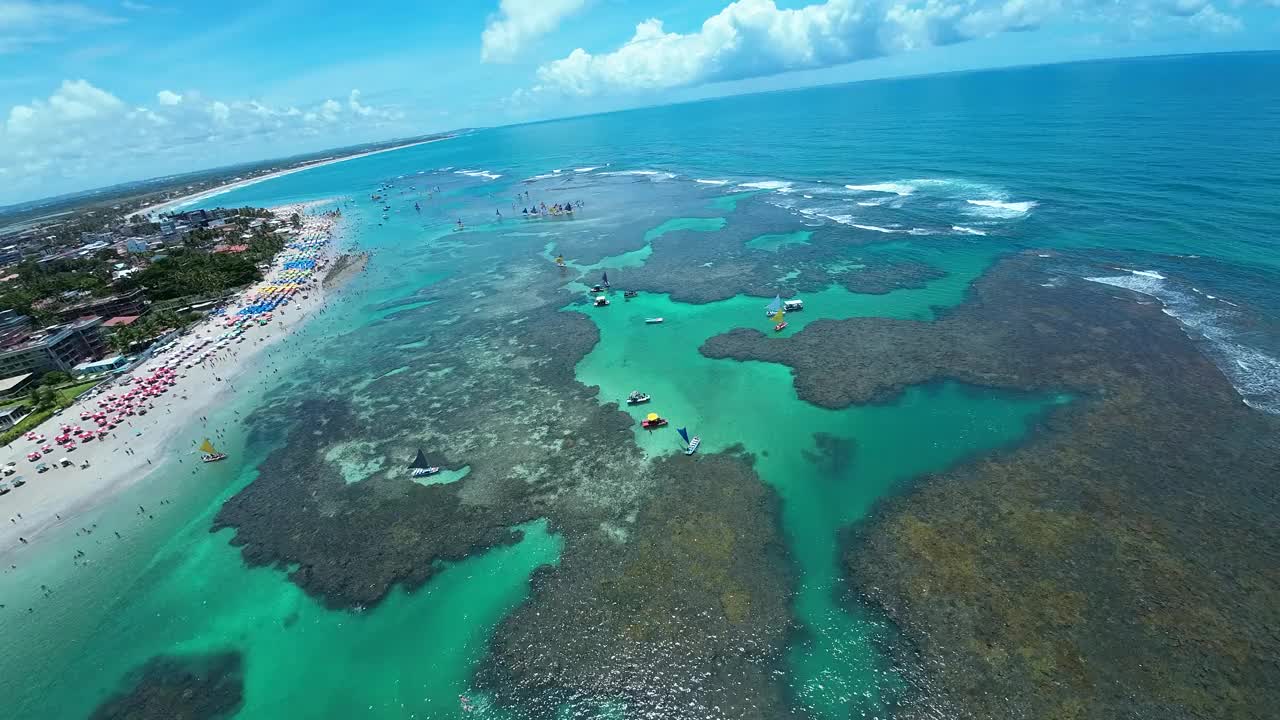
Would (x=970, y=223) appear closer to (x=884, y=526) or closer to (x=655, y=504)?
(x=884, y=526)

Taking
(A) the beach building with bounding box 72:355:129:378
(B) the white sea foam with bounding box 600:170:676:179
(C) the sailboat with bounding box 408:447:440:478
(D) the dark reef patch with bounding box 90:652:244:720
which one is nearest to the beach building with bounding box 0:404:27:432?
(A) the beach building with bounding box 72:355:129:378

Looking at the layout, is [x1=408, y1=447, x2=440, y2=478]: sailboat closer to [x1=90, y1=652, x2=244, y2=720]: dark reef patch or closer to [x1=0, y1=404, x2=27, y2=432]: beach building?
[x1=90, y1=652, x2=244, y2=720]: dark reef patch

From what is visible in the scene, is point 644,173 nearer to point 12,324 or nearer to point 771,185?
point 771,185

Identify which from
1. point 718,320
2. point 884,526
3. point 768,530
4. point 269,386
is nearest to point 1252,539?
point 884,526

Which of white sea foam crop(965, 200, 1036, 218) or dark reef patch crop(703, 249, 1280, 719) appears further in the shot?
white sea foam crop(965, 200, 1036, 218)

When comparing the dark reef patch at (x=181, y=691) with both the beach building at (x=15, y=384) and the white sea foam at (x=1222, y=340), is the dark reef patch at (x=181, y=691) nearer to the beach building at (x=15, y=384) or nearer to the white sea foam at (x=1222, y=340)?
the beach building at (x=15, y=384)

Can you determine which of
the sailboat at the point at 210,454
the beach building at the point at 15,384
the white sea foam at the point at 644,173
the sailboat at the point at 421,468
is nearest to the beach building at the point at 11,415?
the beach building at the point at 15,384

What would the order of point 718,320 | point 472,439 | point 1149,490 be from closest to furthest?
point 1149,490 < point 472,439 < point 718,320
